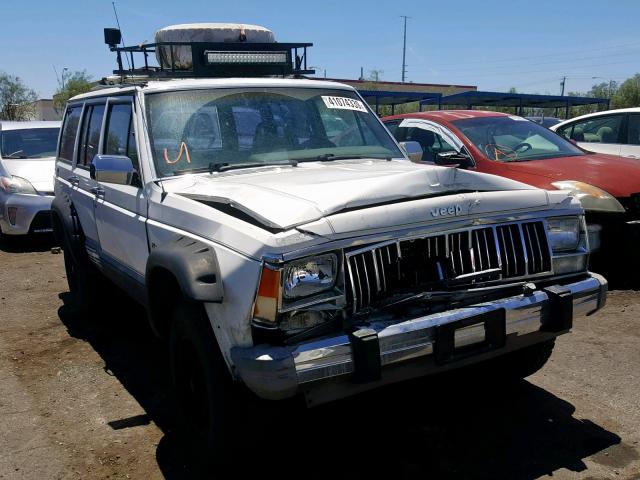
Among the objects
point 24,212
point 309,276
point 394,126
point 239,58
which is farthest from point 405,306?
point 24,212

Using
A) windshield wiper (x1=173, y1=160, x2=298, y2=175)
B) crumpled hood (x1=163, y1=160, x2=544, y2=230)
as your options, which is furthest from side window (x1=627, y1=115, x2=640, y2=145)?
windshield wiper (x1=173, y1=160, x2=298, y2=175)

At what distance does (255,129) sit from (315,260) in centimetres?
174

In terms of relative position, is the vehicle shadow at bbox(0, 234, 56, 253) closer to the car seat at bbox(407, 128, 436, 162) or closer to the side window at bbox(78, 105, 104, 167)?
the side window at bbox(78, 105, 104, 167)

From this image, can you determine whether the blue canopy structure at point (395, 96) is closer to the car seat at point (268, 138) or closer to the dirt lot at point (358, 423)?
the car seat at point (268, 138)

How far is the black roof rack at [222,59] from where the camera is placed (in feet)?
17.3

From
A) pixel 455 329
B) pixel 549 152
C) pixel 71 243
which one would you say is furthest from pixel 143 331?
pixel 549 152

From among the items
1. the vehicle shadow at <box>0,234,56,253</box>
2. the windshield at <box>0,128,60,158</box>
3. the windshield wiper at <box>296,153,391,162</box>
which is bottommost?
the vehicle shadow at <box>0,234,56,253</box>

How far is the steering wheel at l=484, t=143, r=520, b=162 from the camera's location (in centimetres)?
669

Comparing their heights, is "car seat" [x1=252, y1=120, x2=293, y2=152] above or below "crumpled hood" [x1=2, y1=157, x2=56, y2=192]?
above

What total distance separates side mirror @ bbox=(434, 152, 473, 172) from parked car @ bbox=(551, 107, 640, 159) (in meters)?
3.24

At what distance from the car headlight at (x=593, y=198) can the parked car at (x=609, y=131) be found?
128 inches

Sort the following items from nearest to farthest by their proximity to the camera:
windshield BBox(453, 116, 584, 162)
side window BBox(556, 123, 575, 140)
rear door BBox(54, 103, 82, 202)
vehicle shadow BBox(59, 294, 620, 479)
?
vehicle shadow BBox(59, 294, 620, 479)
rear door BBox(54, 103, 82, 202)
windshield BBox(453, 116, 584, 162)
side window BBox(556, 123, 575, 140)

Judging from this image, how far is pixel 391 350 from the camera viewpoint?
255 cm

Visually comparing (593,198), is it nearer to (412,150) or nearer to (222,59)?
(412,150)
